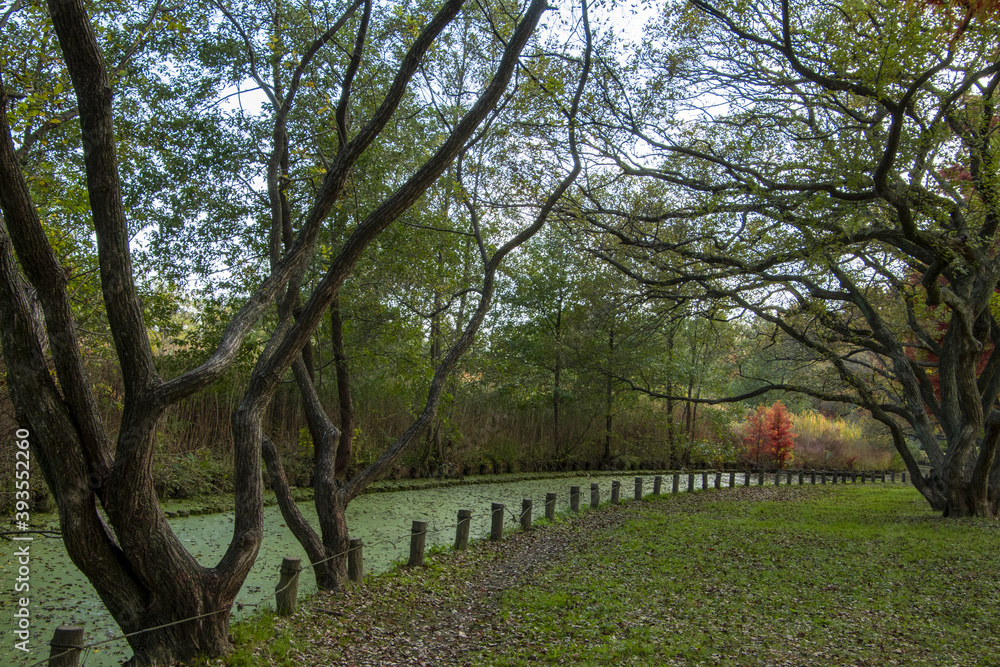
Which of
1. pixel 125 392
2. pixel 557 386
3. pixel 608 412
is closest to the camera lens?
pixel 125 392

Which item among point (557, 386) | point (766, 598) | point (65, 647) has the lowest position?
point (766, 598)

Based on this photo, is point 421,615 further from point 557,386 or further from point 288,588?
point 557,386

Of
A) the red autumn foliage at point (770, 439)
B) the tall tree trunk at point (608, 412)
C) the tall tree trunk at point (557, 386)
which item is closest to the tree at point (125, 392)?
the tall tree trunk at point (608, 412)

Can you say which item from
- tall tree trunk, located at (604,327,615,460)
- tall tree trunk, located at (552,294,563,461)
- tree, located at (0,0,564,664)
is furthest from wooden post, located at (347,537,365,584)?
tall tree trunk, located at (552,294,563,461)

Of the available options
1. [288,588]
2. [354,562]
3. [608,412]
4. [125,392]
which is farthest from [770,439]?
[125,392]

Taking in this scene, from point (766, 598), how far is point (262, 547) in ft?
16.3

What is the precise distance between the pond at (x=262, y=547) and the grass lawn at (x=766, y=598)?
75.9 inches

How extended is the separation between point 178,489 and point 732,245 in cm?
849

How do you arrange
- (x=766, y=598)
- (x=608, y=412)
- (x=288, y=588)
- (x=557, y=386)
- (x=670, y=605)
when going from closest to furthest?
(x=288, y=588) < (x=670, y=605) < (x=766, y=598) < (x=557, y=386) < (x=608, y=412)

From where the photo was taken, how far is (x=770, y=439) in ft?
71.7

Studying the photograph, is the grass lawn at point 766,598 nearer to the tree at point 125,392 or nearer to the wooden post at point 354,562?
the wooden post at point 354,562

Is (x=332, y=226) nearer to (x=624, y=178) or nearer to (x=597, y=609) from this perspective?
(x=624, y=178)

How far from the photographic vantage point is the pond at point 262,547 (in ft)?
15.1

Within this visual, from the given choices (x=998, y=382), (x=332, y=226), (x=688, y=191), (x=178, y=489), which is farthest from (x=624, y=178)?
(x=178, y=489)
